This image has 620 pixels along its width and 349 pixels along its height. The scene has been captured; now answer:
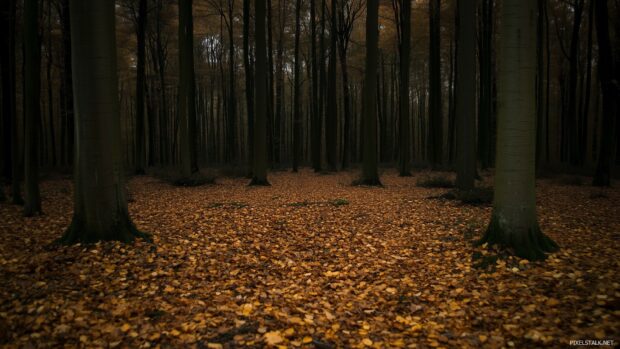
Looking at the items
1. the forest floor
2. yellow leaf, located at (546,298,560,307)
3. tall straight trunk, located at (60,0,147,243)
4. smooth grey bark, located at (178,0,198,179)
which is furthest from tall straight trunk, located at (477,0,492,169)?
tall straight trunk, located at (60,0,147,243)

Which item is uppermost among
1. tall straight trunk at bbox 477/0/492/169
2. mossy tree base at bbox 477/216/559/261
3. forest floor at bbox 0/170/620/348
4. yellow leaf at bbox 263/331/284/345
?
tall straight trunk at bbox 477/0/492/169

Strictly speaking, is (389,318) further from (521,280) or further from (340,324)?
(521,280)

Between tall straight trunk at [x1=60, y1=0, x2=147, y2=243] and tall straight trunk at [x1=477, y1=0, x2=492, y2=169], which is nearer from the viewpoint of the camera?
tall straight trunk at [x1=60, y1=0, x2=147, y2=243]

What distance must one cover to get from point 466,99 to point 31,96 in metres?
10.1

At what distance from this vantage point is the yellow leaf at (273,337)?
299cm

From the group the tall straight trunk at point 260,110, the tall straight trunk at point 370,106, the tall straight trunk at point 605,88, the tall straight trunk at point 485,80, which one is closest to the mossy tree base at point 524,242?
the tall straight trunk at point 370,106

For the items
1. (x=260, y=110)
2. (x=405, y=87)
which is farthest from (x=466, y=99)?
(x=260, y=110)

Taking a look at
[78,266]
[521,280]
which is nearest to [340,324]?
[521,280]

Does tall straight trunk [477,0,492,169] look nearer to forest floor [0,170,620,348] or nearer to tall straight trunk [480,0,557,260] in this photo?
forest floor [0,170,620,348]

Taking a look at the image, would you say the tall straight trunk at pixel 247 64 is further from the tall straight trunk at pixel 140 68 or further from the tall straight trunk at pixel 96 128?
the tall straight trunk at pixel 96 128

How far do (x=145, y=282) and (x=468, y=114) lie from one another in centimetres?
859

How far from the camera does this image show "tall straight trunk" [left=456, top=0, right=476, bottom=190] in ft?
28.8

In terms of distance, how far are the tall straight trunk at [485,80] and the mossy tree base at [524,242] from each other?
42.3ft

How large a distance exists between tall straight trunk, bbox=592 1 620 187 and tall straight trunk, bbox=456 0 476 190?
466 cm
